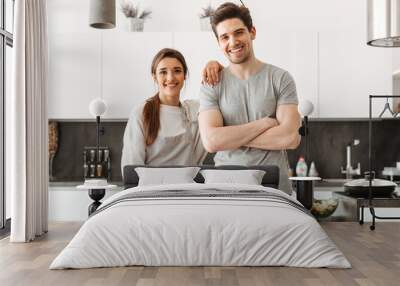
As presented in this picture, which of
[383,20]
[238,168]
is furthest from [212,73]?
[383,20]

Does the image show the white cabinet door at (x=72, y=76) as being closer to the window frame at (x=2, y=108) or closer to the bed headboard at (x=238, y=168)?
the window frame at (x=2, y=108)

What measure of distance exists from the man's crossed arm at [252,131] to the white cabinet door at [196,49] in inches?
25.9

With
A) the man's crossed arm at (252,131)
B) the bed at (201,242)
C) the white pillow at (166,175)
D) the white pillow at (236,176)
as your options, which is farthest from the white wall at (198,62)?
the bed at (201,242)

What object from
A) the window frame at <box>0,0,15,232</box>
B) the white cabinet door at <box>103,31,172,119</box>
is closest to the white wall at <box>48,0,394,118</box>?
the white cabinet door at <box>103,31,172,119</box>

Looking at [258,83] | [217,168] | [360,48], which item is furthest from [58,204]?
[360,48]

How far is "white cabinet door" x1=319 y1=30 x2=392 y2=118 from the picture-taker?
24.1 feet

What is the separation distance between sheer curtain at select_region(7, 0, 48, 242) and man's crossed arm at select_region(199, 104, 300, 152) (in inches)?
69.1

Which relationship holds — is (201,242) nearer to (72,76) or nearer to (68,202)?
(68,202)

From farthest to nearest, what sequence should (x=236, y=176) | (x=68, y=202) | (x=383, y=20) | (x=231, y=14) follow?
(x=68, y=202) < (x=231, y=14) < (x=236, y=176) < (x=383, y=20)

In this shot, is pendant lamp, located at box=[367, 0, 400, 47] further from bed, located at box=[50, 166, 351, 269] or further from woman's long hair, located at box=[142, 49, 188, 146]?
woman's long hair, located at box=[142, 49, 188, 146]

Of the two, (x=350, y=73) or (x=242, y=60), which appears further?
(x=350, y=73)

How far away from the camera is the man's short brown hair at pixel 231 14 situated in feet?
23.1

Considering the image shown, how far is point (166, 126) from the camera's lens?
6.96 meters

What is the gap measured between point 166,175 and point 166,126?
2.27 ft
